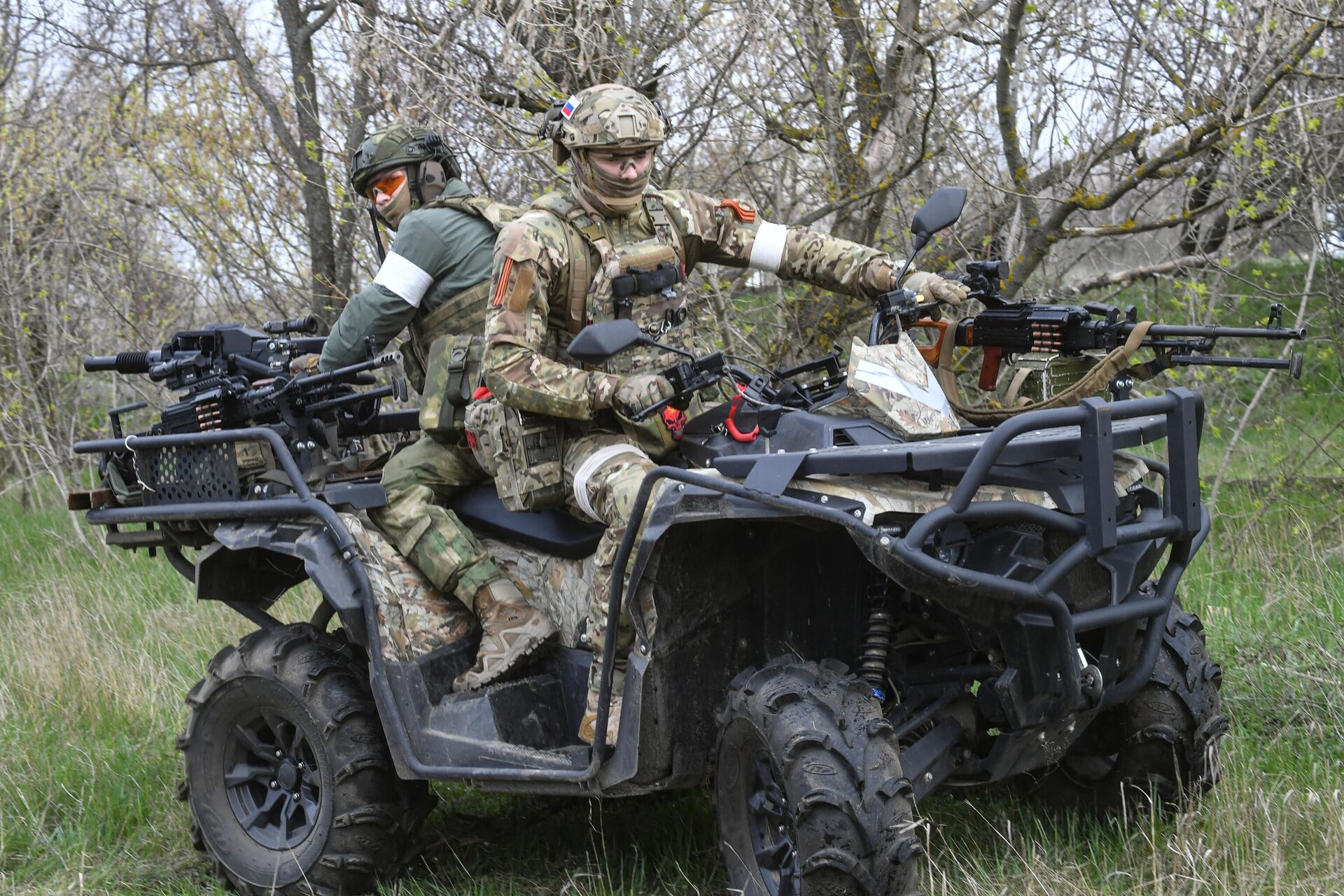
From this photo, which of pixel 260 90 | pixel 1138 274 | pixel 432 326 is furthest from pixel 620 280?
pixel 260 90

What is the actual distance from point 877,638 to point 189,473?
2.36 metres

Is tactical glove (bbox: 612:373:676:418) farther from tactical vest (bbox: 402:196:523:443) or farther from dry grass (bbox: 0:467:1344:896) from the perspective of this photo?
dry grass (bbox: 0:467:1344:896)

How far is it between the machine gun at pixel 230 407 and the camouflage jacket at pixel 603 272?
63 centimetres

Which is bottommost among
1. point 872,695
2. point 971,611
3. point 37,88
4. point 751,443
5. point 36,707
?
point 36,707

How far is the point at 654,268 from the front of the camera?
4.38 meters

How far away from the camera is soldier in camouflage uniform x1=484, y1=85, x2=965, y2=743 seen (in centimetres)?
415

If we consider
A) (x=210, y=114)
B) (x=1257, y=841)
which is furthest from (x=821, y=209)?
(x=210, y=114)

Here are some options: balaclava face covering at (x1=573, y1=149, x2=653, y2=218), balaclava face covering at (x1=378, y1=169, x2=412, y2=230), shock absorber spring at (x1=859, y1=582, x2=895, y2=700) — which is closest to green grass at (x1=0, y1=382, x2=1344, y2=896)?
shock absorber spring at (x1=859, y1=582, x2=895, y2=700)

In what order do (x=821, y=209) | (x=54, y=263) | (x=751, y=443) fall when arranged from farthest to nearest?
(x=54, y=263) < (x=821, y=209) < (x=751, y=443)

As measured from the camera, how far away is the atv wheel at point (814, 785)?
3336mm

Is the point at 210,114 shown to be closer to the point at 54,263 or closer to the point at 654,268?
the point at 54,263

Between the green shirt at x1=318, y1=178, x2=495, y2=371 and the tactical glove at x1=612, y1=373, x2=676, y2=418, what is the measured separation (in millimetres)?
1303

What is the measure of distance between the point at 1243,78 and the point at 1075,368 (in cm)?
279

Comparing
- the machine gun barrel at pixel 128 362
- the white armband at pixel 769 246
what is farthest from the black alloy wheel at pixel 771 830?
the machine gun barrel at pixel 128 362
